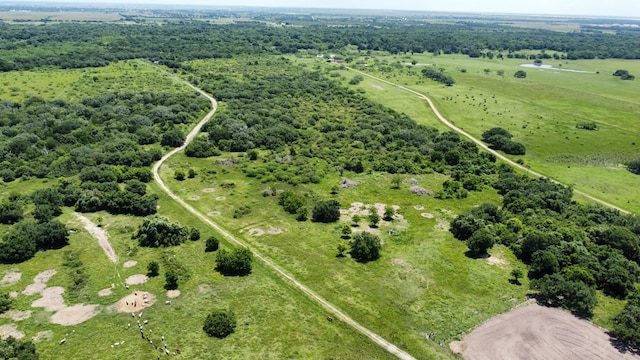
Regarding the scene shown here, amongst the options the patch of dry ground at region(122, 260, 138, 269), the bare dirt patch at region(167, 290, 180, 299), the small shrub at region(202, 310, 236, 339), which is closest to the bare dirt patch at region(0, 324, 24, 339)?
the patch of dry ground at region(122, 260, 138, 269)

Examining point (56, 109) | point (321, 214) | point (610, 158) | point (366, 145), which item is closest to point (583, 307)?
point (321, 214)

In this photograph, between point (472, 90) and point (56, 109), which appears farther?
point (472, 90)

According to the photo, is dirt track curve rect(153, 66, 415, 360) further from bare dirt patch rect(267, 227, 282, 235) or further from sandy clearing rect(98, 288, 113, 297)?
sandy clearing rect(98, 288, 113, 297)

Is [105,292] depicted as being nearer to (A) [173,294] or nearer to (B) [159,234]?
(A) [173,294]

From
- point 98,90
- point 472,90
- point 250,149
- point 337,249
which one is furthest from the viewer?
point 472,90

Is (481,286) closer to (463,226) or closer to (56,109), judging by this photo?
→ (463,226)

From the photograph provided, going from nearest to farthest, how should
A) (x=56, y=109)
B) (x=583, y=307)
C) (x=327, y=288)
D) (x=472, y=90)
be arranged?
(x=583, y=307) → (x=327, y=288) → (x=56, y=109) → (x=472, y=90)

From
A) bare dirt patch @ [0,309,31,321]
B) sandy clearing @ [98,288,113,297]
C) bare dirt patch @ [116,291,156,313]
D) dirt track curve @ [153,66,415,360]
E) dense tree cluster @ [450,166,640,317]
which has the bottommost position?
bare dirt patch @ [0,309,31,321]
